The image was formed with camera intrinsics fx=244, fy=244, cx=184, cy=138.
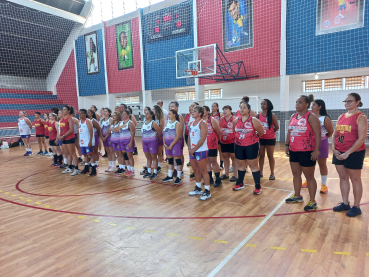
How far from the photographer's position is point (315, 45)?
9.64 metres

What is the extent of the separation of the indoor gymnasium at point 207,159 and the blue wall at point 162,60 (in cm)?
7

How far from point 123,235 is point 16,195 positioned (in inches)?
121

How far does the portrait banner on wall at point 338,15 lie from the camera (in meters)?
8.68

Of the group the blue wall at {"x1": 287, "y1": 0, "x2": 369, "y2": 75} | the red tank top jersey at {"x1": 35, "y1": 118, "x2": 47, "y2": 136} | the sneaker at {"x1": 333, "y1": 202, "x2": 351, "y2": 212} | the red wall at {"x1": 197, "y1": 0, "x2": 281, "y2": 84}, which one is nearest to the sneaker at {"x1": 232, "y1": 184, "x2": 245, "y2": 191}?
the sneaker at {"x1": 333, "y1": 202, "x2": 351, "y2": 212}

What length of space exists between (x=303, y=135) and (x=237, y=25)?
9.36 meters

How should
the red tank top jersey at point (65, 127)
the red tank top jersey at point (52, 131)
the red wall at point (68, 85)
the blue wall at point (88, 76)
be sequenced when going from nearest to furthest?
the red tank top jersey at point (65, 127) < the red tank top jersey at point (52, 131) < the blue wall at point (88, 76) < the red wall at point (68, 85)

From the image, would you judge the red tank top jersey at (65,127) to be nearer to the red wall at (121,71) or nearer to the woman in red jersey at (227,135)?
the woman in red jersey at (227,135)

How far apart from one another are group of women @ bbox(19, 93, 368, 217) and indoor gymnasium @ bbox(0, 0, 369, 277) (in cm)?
2

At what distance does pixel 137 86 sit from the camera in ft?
48.2

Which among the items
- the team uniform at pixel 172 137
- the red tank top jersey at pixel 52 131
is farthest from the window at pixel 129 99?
the team uniform at pixel 172 137

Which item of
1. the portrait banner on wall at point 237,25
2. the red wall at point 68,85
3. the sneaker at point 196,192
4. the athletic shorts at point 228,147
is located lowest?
the sneaker at point 196,192

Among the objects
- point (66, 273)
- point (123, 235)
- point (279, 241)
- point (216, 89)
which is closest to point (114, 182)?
point (123, 235)

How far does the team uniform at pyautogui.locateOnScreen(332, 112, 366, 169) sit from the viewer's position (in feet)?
10.1

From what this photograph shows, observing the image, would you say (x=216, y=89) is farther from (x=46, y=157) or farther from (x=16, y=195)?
(x=16, y=195)
